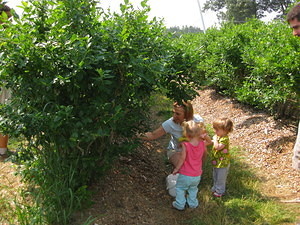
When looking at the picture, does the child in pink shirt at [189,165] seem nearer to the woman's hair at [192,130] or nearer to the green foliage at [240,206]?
the woman's hair at [192,130]

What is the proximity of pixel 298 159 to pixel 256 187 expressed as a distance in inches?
31.0

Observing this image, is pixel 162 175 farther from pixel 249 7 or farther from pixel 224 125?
pixel 249 7

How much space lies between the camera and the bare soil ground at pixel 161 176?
283cm

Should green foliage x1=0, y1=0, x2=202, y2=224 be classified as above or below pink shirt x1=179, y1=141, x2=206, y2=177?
above

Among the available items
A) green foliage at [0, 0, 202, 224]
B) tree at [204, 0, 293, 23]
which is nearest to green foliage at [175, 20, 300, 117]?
green foliage at [0, 0, 202, 224]

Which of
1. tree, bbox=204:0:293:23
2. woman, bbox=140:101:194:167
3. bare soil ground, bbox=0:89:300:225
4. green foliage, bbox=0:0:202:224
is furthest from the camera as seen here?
tree, bbox=204:0:293:23

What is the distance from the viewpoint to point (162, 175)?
3.81 meters

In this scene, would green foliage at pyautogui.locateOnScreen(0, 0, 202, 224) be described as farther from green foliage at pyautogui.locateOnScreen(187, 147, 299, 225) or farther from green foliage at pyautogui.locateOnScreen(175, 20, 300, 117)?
green foliage at pyautogui.locateOnScreen(187, 147, 299, 225)

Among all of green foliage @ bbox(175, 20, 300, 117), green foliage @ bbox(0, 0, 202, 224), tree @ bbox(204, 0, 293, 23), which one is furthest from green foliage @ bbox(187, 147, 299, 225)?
tree @ bbox(204, 0, 293, 23)

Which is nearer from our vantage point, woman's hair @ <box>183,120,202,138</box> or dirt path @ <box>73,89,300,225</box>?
dirt path @ <box>73,89,300,225</box>

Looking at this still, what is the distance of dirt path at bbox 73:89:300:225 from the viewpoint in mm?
2840

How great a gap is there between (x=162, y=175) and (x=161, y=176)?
35 millimetres

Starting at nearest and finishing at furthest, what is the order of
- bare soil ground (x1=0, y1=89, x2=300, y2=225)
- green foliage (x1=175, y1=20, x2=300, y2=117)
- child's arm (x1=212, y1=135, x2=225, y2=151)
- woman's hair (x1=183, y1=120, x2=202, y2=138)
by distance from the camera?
1. bare soil ground (x1=0, y1=89, x2=300, y2=225)
2. woman's hair (x1=183, y1=120, x2=202, y2=138)
3. child's arm (x1=212, y1=135, x2=225, y2=151)
4. green foliage (x1=175, y1=20, x2=300, y2=117)

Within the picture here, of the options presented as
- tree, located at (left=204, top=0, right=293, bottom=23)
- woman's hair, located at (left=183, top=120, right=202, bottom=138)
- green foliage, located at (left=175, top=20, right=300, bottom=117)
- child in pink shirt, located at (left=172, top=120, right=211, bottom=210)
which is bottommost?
child in pink shirt, located at (left=172, top=120, right=211, bottom=210)
